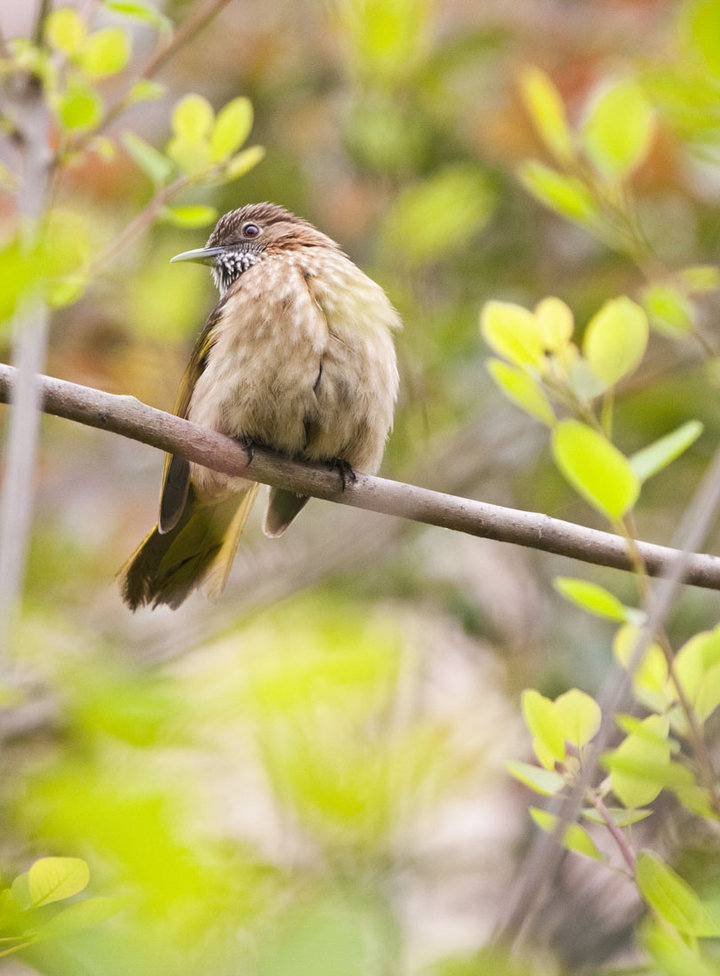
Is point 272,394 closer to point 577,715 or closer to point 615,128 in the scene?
point 615,128

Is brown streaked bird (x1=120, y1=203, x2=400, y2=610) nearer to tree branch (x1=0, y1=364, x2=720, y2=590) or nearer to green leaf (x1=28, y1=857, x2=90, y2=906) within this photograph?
tree branch (x1=0, y1=364, x2=720, y2=590)

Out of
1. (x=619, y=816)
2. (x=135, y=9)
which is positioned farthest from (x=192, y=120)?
(x=619, y=816)

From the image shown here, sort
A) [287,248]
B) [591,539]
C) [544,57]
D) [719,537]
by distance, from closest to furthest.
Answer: [591,539], [287,248], [719,537], [544,57]

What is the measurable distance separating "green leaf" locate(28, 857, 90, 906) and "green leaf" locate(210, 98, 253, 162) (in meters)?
1.71

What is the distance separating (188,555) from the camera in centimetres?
343

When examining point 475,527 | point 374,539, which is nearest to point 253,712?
point 475,527

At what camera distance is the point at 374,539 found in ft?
10.5

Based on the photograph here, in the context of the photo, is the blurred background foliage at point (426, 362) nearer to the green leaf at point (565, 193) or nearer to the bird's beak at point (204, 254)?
the green leaf at point (565, 193)

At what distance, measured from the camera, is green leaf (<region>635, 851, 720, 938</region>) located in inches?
54.5

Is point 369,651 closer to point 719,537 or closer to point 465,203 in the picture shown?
point 465,203

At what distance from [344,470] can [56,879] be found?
1827 mm

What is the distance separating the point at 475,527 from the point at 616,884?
71.6 inches

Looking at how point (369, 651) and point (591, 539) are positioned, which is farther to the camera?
point (591, 539)

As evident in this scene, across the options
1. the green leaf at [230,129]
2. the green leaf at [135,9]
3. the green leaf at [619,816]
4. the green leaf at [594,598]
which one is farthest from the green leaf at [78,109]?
the green leaf at [619,816]
